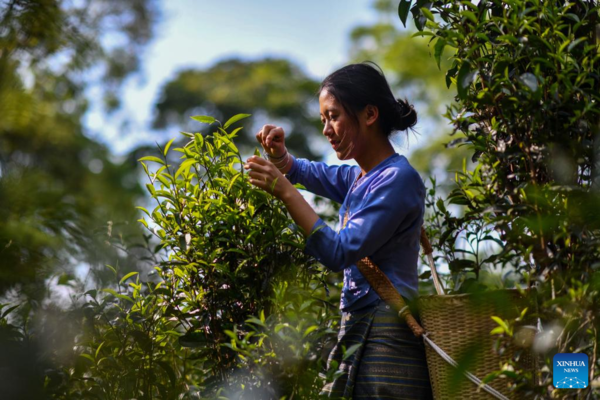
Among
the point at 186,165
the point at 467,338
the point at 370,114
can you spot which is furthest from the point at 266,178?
the point at 467,338

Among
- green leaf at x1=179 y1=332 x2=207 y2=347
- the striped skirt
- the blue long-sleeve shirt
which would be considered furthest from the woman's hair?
green leaf at x1=179 y1=332 x2=207 y2=347

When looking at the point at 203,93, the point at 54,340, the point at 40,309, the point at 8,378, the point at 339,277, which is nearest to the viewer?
the point at 8,378

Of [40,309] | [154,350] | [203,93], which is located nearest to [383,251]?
[154,350]

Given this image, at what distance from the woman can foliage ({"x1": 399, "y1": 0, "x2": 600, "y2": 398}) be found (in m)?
0.26

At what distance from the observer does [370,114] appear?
7.70 feet

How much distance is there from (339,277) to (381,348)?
1016 mm

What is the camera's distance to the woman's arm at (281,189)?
1.95 meters

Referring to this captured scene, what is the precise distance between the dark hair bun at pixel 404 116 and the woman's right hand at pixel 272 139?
43 centimetres

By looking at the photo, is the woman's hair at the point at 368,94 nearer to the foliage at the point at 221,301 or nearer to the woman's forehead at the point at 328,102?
the woman's forehead at the point at 328,102

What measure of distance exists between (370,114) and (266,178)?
59cm

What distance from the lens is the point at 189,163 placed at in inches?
78.9

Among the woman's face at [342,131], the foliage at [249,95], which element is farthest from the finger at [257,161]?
the foliage at [249,95]

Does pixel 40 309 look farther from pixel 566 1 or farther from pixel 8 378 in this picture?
pixel 566 1

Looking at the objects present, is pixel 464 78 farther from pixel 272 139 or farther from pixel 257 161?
pixel 272 139
